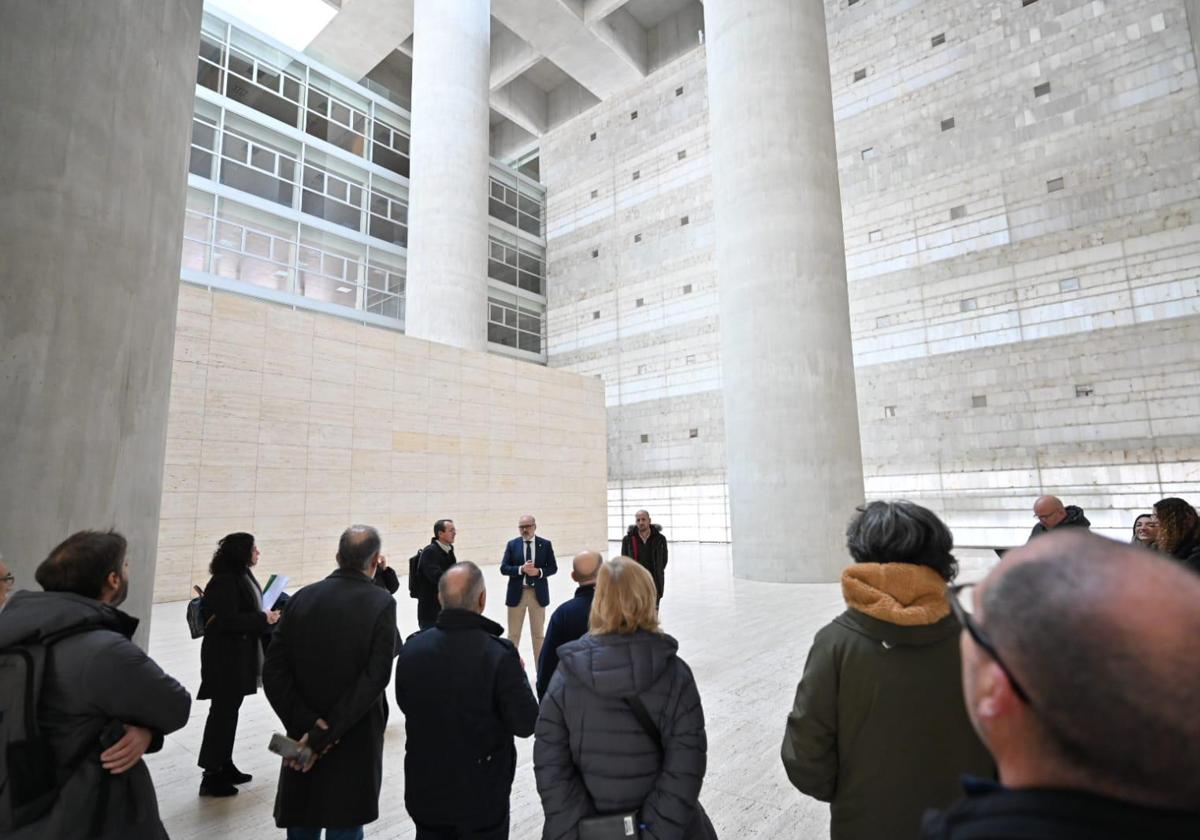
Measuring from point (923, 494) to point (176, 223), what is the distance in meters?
20.4

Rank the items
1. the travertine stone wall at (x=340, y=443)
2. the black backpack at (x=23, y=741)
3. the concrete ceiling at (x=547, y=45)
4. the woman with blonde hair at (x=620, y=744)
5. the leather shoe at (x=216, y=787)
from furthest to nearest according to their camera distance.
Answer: the concrete ceiling at (x=547, y=45) < the travertine stone wall at (x=340, y=443) < the leather shoe at (x=216, y=787) < the woman with blonde hair at (x=620, y=744) < the black backpack at (x=23, y=741)

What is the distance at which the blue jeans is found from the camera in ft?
9.18

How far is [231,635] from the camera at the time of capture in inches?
162

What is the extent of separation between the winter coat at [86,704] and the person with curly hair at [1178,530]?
5702 mm

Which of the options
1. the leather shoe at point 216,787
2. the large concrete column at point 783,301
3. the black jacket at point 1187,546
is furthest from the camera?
the large concrete column at point 783,301

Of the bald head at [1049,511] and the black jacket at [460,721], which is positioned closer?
the black jacket at [460,721]

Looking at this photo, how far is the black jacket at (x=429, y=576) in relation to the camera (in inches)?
236

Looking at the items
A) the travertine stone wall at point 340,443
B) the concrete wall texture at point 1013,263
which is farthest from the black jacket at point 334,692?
the concrete wall texture at point 1013,263

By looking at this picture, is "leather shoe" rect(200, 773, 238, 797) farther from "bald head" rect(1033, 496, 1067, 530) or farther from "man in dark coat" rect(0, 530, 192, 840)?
"bald head" rect(1033, 496, 1067, 530)

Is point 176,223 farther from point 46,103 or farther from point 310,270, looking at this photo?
point 310,270

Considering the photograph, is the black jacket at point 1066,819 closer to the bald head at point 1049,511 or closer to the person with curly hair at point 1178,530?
the person with curly hair at point 1178,530

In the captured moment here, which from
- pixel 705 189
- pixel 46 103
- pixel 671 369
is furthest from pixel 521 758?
pixel 705 189

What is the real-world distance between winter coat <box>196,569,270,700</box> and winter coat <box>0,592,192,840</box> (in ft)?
6.89

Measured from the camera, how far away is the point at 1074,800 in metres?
0.74
